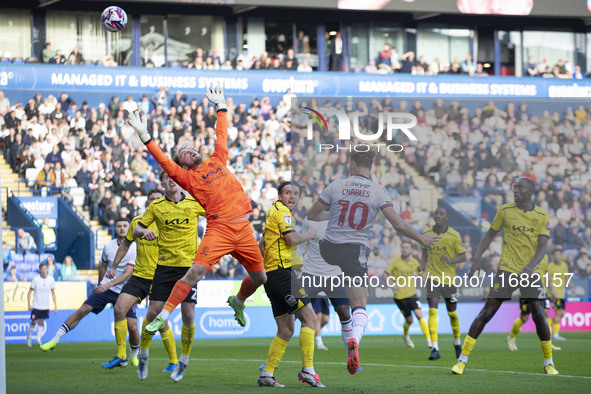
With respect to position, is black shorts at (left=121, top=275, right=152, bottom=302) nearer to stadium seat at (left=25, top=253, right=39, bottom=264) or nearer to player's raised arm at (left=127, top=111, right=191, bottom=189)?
player's raised arm at (left=127, top=111, right=191, bottom=189)

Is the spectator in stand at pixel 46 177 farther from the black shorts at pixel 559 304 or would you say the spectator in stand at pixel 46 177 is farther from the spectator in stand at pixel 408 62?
the black shorts at pixel 559 304

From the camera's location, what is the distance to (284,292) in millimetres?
9820

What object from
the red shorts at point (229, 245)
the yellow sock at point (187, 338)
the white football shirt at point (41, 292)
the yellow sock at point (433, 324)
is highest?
the red shorts at point (229, 245)

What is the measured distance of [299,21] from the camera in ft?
109

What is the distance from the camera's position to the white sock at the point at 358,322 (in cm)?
950

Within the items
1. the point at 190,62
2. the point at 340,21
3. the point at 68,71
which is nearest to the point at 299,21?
the point at 340,21

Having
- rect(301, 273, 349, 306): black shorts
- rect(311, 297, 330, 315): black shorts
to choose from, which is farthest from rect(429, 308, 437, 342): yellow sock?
rect(311, 297, 330, 315): black shorts

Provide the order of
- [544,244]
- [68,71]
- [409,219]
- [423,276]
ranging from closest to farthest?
1. [544,244]
2. [409,219]
3. [423,276]
4. [68,71]

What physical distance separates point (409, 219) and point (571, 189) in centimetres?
448

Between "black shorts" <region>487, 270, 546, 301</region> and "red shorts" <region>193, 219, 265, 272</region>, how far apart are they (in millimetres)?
3181

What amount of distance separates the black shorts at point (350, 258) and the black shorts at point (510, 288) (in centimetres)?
205

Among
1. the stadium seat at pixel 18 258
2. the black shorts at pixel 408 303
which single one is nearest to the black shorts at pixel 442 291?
the black shorts at pixel 408 303

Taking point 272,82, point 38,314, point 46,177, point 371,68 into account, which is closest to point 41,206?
point 46,177

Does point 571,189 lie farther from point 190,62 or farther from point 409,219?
point 190,62
